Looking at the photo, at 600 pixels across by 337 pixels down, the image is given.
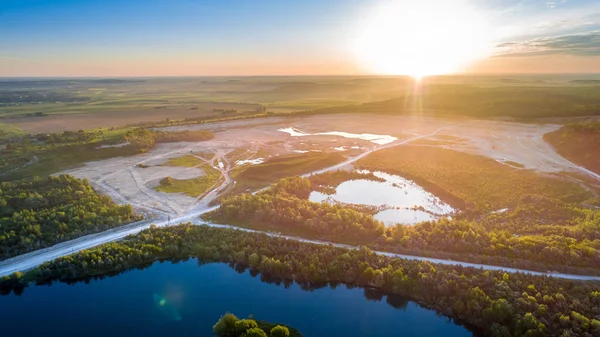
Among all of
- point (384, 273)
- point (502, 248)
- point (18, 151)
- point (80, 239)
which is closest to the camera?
point (384, 273)

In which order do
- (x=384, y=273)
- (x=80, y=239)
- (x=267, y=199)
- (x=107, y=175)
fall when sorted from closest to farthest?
1. (x=384, y=273)
2. (x=80, y=239)
3. (x=267, y=199)
4. (x=107, y=175)

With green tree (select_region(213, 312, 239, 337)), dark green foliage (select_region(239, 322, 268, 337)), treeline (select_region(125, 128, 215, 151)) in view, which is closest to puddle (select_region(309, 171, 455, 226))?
dark green foliage (select_region(239, 322, 268, 337))

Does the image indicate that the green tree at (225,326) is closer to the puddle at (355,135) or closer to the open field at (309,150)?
the open field at (309,150)

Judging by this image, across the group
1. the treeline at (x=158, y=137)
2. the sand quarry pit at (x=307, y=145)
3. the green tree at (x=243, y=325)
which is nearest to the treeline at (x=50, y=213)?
the sand quarry pit at (x=307, y=145)

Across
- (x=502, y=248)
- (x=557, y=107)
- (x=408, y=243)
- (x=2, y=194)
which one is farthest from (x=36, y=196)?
(x=557, y=107)

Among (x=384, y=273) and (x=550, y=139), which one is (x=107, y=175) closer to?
(x=384, y=273)

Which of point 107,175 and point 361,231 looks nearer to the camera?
point 361,231
